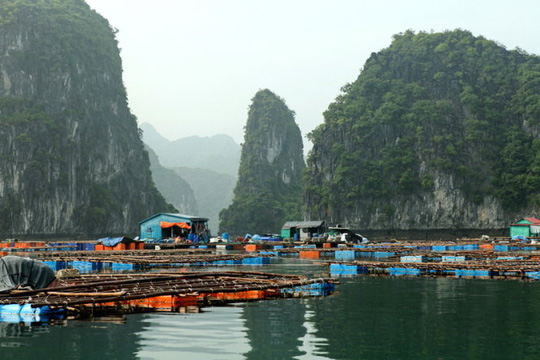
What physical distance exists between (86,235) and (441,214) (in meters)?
65.0

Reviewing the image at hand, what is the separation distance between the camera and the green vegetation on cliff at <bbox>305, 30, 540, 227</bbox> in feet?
349

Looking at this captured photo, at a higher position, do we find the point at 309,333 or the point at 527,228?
the point at 527,228

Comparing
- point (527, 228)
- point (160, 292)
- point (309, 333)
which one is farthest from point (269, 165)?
point (309, 333)

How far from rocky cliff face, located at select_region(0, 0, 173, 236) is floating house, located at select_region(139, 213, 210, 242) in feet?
167

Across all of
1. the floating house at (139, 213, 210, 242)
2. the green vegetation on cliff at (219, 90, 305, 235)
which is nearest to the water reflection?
the floating house at (139, 213, 210, 242)

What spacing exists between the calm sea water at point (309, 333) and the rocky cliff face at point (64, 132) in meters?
101

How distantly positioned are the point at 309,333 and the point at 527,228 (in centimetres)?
6338

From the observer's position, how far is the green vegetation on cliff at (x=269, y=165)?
14488 centimetres

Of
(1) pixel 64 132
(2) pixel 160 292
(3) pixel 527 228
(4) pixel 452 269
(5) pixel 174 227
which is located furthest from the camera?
(1) pixel 64 132

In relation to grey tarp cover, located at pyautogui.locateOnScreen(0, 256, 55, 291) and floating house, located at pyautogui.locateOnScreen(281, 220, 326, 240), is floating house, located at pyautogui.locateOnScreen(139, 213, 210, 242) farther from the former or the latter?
grey tarp cover, located at pyautogui.locateOnScreen(0, 256, 55, 291)

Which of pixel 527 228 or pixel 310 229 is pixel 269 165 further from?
Result: pixel 527 228

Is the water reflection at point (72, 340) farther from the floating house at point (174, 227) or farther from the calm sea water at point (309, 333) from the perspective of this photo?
the floating house at point (174, 227)

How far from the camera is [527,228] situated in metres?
69.7

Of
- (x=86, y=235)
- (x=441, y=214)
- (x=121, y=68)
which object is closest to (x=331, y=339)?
(x=441, y=214)
